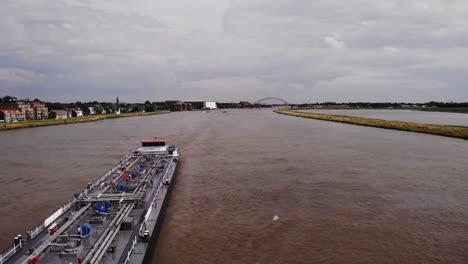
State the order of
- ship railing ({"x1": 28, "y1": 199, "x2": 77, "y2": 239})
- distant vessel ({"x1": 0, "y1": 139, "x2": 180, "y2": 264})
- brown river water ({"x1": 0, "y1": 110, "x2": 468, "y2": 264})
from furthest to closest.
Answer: brown river water ({"x1": 0, "y1": 110, "x2": 468, "y2": 264}), ship railing ({"x1": 28, "y1": 199, "x2": 77, "y2": 239}), distant vessel ({"x1": 0, "y1": 139, "x2": 180, "y2": 264})

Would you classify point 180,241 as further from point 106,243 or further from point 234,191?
point 234,191

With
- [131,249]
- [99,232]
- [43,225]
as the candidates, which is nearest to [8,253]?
[43,225]

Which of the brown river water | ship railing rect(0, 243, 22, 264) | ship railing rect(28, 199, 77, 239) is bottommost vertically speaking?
the brown river water

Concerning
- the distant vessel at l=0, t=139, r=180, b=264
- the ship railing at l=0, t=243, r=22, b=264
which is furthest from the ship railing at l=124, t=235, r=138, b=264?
the ship railing at l=0, t=243, r=22, b=264

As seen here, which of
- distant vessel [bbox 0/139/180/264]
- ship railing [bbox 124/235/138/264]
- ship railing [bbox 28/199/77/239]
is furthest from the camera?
ship railing [bbox 28/199/77/239]

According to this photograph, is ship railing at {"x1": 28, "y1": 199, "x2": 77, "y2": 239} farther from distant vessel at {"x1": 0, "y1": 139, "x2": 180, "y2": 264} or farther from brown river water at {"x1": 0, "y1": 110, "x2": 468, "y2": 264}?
brown river water at {"x1": 0, "y1": 110, "x2": 468, "y2": 264}

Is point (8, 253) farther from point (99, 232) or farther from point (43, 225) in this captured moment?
point (99, 232)

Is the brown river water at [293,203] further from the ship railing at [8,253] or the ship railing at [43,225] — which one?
the ship railing at [8,253]
